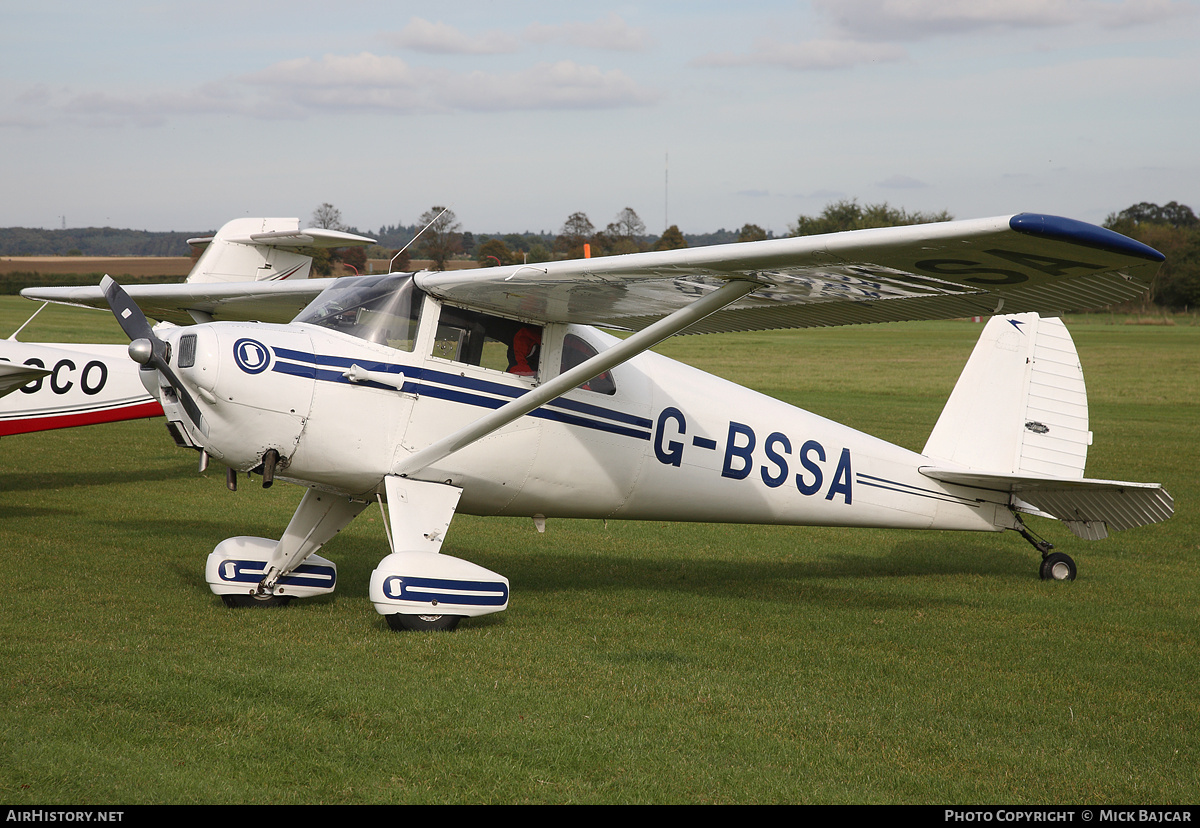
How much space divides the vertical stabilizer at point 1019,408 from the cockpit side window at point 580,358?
3265 millimetres

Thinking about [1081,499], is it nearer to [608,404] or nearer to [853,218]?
[608,404]

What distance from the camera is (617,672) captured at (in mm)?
5836

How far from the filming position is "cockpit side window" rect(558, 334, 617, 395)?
732 centimetres

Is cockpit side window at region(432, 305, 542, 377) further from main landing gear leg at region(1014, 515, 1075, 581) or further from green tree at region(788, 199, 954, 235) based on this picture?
green tree at region(788, 199, 954, 235)

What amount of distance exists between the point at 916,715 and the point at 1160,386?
30414 mm

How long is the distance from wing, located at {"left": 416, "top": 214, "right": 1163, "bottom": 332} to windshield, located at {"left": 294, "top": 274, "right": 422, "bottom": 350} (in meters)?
0.19

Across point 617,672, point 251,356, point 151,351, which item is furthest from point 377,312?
point 617,672

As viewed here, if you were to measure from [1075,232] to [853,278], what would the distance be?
1627mm

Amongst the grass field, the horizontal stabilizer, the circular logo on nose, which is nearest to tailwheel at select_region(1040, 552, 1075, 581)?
the grass field

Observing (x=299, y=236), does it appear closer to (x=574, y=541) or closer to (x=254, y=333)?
(x=574, y=541)

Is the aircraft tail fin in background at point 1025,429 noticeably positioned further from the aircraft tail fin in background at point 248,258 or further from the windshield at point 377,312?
the aircraft tail fin in background at point 248,258

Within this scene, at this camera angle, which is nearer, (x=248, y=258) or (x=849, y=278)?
(x=849, y=278)

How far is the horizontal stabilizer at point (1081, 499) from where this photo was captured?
8.12m
